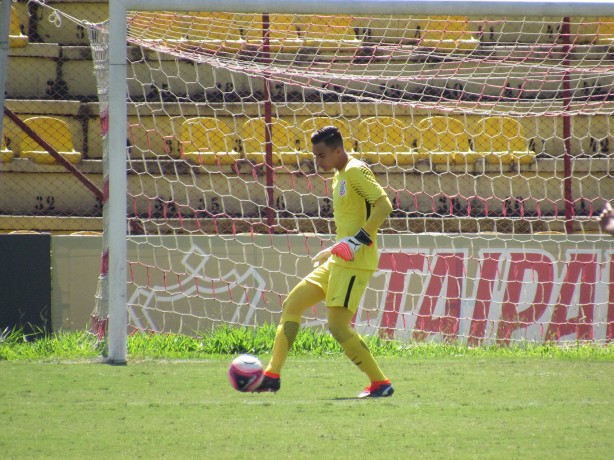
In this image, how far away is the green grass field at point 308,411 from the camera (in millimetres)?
4332

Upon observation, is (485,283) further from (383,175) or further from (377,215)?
(377,215)

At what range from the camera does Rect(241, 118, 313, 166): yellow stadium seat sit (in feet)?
36.1

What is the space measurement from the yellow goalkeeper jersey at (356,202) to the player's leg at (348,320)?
9cm

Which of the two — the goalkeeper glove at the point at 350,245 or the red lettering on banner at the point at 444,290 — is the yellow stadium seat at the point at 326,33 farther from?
the goalkeeper glove at the point at 350,245

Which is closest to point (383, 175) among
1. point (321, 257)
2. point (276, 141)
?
point (276, 141)

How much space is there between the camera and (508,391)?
6242 mm

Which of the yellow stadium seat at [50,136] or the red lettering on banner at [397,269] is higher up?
the yellow stadium seat at [50,136]

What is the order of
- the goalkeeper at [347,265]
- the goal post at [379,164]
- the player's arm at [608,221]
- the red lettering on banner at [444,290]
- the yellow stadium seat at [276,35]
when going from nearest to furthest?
1. the player's arm at [608,221]
2. the goalkeeper at [347,265]
3. the goal post at [379,164]
4. the red lettering on banner at [444,290]
5. the yellow stadium seat at [276,35]

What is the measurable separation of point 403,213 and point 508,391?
16.5 feet

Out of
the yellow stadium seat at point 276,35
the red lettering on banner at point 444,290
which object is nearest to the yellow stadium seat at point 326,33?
Result: the yellow stadium seat at point 276,35

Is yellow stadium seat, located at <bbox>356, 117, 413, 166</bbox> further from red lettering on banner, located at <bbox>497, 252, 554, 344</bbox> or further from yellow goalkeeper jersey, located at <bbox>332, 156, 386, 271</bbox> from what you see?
yellow goalkeeper jersey, located at <bbox>332, 156, 386, 271</bbox>

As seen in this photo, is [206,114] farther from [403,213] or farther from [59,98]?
[403,213]

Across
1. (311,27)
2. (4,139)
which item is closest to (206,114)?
(311,27)

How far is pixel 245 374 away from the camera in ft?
18.8
